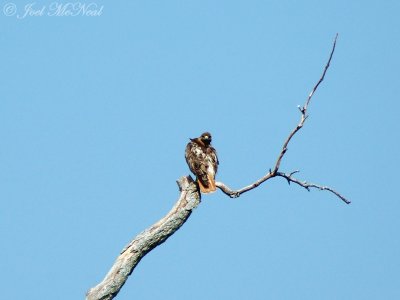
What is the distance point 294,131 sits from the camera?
8.30 meters

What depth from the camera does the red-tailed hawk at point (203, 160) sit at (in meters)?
10.4

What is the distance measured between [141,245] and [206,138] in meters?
4.97

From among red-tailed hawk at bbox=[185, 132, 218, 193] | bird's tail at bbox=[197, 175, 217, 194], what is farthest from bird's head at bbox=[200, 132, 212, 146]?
bird's tail at bbox=[197, 175, 217, 194]

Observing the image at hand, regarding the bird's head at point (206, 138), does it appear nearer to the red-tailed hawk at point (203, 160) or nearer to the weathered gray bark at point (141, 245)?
the red-tailed hawk at point (203, 160)

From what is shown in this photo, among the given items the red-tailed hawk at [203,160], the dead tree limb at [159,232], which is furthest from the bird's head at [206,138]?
the dead tree limb at [159,232]

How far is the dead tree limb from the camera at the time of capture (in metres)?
7.48

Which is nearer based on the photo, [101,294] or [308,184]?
[101,294]

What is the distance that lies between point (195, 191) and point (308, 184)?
1.33m

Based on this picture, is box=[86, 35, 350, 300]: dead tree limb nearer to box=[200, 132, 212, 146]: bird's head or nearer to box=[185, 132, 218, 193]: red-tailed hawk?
box=[185, 132, 218, 193]: red-tailed hawk

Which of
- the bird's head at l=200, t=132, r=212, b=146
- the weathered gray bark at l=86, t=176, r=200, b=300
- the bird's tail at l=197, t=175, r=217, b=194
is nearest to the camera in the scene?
the weathered gray bark at l=86, t=176, r=200, b=300

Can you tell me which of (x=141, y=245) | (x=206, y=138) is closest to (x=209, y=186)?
(x=206, y=138)

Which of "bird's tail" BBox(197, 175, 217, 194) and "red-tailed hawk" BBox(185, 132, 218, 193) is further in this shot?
"red-tailed hawk" BBox(185, 132, 218, 193)

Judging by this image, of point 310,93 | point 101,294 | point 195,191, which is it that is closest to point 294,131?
point 310,93

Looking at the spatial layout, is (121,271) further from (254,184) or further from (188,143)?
(188,143)
